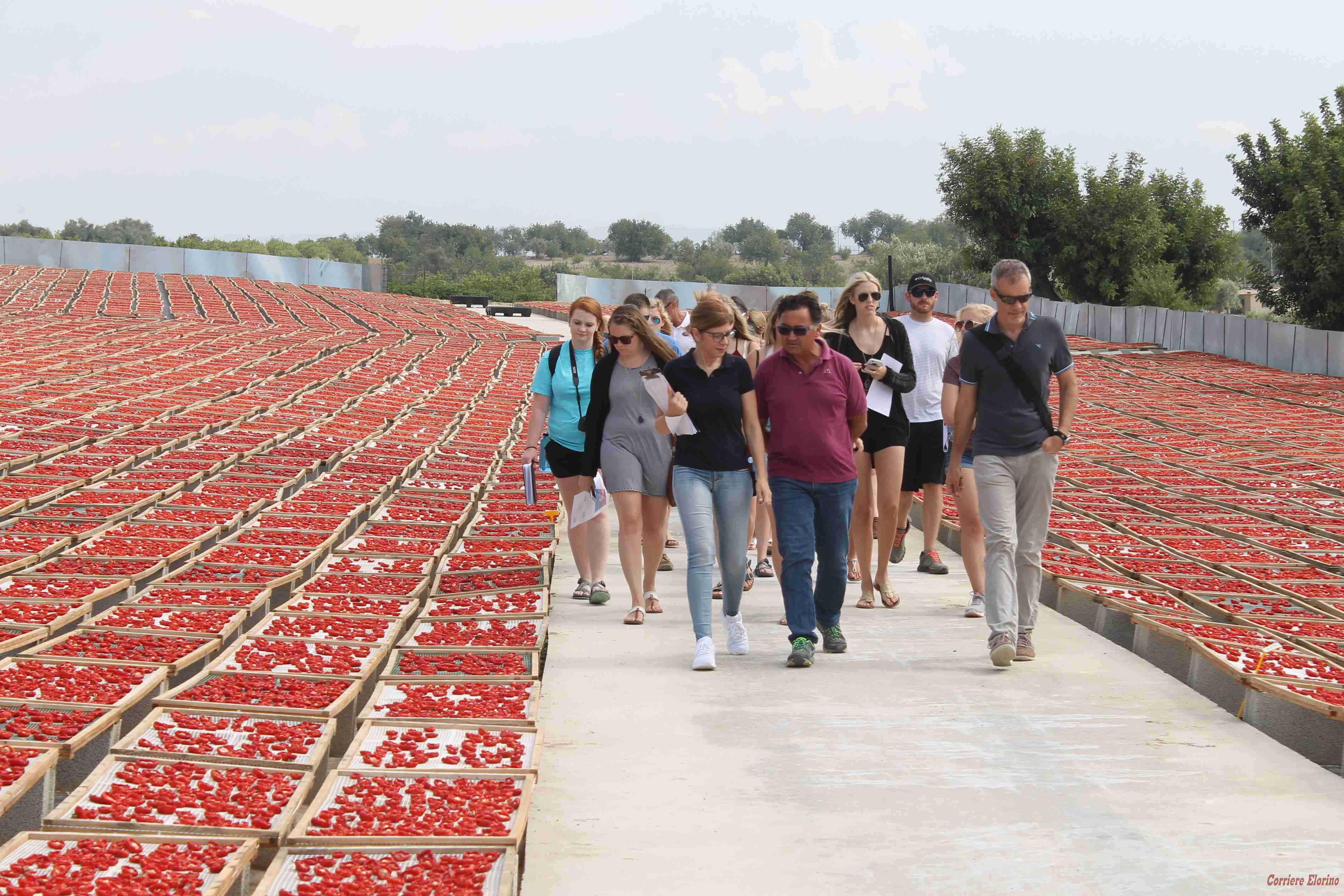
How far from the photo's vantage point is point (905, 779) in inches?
200

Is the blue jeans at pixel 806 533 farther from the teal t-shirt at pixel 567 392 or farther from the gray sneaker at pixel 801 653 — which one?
the teal t-shirt at pixel 567 392

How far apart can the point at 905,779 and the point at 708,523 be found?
1.96 meters

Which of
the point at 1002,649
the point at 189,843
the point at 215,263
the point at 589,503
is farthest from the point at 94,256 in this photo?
the point at 189,843

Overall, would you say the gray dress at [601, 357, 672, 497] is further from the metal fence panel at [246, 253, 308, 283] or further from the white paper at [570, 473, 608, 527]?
the metal fence panel at [246, 253, 308, 283]

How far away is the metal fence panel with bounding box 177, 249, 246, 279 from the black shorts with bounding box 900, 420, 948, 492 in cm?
4750

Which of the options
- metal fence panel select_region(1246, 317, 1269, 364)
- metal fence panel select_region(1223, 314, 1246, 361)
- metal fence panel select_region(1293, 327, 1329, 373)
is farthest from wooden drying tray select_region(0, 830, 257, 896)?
metal fence panel select_region(1223, 314, 1246, 361)

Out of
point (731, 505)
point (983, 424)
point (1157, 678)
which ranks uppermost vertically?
point (983, 424)

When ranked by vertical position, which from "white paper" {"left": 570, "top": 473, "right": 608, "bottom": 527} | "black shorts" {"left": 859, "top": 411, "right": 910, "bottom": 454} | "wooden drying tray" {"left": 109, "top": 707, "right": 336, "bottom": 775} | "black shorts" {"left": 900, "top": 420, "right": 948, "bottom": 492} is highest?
"black shorts" {"left": 859, "top": 411, "right": 910, "bottom": 454}

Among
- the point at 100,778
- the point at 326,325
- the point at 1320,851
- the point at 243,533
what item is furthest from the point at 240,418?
the point at 326,325

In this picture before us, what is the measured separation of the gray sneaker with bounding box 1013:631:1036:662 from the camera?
6.81m

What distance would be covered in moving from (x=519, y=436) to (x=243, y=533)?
704cm

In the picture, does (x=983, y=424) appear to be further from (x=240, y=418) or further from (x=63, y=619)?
(x=240, y=418)

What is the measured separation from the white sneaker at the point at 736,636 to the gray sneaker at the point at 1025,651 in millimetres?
1376

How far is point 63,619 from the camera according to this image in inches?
278
